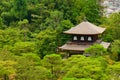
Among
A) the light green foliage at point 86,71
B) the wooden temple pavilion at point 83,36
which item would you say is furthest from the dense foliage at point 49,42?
the wooden temple pavilion at point 83,36

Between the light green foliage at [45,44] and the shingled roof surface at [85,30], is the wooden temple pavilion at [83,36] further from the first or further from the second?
the light green foliage at [45,44]

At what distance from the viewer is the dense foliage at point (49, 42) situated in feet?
70.3

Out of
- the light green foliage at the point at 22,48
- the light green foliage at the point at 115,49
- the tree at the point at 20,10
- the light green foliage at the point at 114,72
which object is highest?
the tree at the point at 20,10

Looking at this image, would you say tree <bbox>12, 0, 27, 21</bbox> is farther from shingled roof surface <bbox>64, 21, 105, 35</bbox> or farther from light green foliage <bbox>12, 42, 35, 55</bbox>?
light green foliage <bbox>12, 42, 35, 55</bbox>

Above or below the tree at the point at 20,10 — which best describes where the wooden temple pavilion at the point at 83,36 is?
below

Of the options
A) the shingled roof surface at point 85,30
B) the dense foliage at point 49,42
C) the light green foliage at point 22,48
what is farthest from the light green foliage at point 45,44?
the light green foliage at point 22,48

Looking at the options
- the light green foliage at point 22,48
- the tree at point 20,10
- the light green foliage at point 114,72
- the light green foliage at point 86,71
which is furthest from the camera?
the tree at point 20,10

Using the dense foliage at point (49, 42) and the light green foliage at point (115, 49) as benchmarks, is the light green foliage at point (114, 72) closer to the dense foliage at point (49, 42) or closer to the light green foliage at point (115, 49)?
the dense foliage at point (49, 42)

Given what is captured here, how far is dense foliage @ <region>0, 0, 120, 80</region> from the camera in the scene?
21.4 meters

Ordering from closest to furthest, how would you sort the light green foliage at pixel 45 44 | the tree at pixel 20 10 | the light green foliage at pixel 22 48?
the light green foliage at pixel 22 48 < the light green foliage at pixel 45 44 < the tree at pixel 20 10

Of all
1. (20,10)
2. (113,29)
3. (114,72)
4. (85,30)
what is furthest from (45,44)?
(114,72)

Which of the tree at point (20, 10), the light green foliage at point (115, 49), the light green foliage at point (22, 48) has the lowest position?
the light green foliage at point (115, 49)

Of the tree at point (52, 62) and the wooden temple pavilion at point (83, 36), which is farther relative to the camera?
the wooden temple pavilion at point (83, 36)

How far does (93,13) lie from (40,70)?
1797 centimetres
